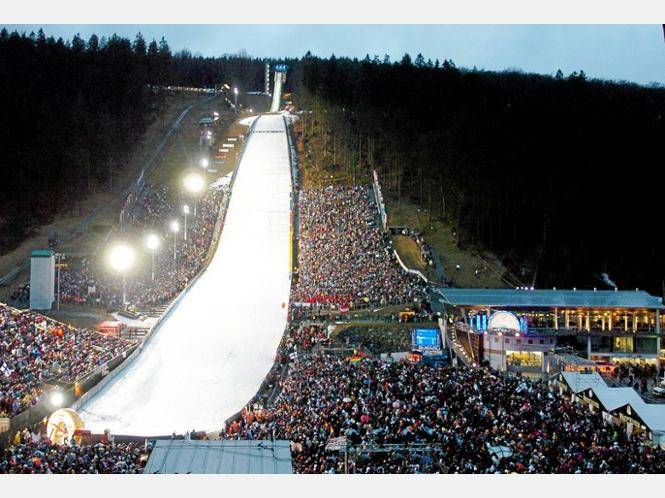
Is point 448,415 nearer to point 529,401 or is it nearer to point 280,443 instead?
point 529,401

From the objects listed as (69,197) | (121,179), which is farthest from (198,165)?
(69,197)

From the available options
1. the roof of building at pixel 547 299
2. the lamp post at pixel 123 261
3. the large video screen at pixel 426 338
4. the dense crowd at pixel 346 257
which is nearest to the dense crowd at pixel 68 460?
the large video screen at pixel 426 338

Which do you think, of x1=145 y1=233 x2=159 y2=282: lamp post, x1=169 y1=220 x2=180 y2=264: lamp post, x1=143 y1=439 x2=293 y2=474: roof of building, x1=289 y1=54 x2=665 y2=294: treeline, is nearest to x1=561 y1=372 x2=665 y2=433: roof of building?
x1=143 y1=439 x2=293 y2=474: roof of building

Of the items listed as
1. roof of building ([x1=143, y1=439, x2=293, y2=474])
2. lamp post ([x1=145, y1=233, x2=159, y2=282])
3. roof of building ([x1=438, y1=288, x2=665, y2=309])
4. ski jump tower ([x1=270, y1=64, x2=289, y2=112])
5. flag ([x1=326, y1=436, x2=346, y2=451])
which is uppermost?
ski jump tower ([x1=270, y1=64, x2=289, y2=112])

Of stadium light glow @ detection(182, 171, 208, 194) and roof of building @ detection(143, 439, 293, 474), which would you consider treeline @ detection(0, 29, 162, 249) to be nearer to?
stadium light glow @ detection(182, 171, 208, 194)

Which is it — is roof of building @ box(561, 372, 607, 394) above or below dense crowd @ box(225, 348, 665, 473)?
below

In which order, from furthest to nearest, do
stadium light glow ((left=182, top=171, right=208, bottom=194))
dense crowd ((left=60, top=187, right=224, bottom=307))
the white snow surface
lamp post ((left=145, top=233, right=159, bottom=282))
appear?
stadium light glow ((left=182, top=171, right=208, bottom=194))
lamp post ((left=145, top=233, right=159, bottom=282))
dense crowd ((left=60, top=187, right=224, bottom=307))
the white snow surface

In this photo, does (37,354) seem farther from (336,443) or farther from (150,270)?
(150,270)
